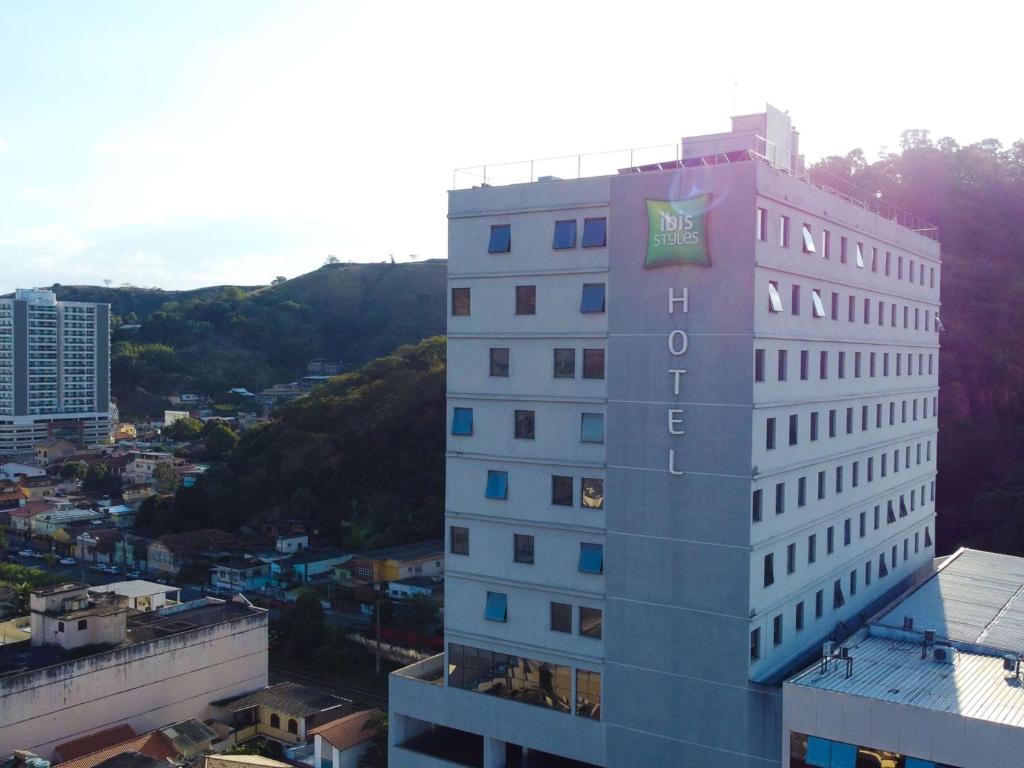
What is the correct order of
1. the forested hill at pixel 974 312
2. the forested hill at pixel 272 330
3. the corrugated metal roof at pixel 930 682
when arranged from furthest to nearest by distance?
the forested hill at pixel 272 330 < the forested hill at pixel 974 312 < the corrugated metal roof at pixel 930 682

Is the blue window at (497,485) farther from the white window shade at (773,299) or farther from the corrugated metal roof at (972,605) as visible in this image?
the corrugated metal roof at (972,605)

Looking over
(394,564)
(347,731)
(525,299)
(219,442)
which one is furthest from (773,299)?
(219,442)

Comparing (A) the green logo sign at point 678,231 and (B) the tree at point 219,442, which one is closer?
(A) the green logo sign at point 678,231

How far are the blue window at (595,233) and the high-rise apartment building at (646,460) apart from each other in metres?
0.05

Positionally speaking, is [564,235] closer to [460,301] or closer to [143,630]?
[460,301]

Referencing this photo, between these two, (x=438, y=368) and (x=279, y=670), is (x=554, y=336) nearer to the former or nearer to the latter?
(x=279, y=670)

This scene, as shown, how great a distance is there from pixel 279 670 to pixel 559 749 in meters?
25.7

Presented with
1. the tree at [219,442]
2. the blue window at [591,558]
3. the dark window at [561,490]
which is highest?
the dark window at [561,490]

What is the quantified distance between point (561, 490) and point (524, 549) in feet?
4.78

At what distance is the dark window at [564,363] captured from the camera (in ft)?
56.2

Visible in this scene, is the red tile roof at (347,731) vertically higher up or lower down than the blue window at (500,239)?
lower down

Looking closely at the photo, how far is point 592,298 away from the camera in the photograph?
16891 millimetres

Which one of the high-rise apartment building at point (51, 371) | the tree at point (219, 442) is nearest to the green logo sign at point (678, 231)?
the tree at point (219, 442)

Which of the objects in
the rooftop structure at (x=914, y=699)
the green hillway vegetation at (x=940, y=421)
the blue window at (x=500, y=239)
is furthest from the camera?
the green hillway vegetation at (x=940, y=421)
